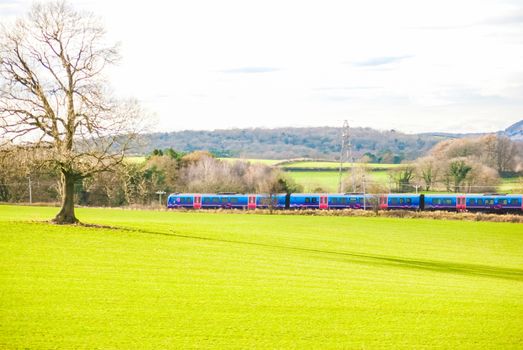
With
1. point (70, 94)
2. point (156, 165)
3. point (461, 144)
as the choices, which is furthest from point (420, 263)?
point (461, 144)

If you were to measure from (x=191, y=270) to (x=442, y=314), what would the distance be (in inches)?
326

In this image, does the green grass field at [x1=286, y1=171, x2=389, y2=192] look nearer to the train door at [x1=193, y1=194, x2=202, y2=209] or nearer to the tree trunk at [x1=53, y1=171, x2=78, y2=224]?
the train door at [x1=193, y1=194, x2=202, y2=209]

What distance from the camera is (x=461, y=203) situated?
2638 inches

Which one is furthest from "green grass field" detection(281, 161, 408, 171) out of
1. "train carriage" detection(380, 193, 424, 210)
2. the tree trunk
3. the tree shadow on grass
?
the tree trunk

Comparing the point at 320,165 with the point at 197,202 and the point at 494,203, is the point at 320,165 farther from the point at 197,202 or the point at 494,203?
the point at 494,203

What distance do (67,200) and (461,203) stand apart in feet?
139

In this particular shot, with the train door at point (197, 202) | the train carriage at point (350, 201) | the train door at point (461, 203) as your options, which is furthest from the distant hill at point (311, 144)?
the train door at point (461, 203)

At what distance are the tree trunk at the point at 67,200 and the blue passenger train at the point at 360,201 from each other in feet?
121

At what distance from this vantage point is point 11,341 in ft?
45.3

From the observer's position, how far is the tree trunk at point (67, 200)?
3406 cm

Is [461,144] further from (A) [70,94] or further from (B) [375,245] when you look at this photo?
(A) [70,94]

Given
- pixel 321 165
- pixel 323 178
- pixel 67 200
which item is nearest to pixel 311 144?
pixel 321 165

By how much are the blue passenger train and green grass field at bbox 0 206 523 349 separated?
31.0 m

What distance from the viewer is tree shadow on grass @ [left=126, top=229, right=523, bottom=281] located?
2975 centimetres
